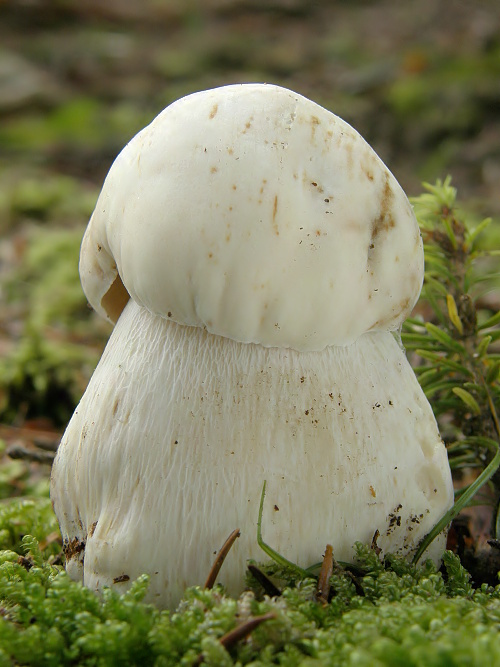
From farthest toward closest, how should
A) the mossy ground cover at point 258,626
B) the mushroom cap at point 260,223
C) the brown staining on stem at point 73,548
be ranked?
the brown staining on stem at point 73,548 → the mushroom cap at point 260,223 → the mossy ground cover at point 258,626

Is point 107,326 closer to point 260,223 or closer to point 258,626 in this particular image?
point 260,223

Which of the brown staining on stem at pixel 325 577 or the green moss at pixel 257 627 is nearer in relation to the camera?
the green moss at pixel 257 627

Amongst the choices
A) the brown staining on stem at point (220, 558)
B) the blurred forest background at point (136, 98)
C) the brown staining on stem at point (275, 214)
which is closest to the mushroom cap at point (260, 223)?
the brown staining on stem at point (275, 214)

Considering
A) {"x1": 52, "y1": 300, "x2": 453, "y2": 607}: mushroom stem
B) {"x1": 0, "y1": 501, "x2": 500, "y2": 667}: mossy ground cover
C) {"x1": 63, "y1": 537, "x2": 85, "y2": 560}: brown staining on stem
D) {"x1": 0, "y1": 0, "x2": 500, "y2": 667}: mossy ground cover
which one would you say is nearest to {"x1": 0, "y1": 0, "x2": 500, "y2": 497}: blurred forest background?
{"x1": 0, "y1": 0, "x2": 500, "y2": 667}: mossy ground cover

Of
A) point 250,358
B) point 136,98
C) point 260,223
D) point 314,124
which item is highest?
point 136,98

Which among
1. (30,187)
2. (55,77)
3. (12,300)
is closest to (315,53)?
(55,77)

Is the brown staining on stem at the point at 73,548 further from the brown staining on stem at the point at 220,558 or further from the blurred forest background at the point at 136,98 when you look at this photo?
the blurred forest background at the point at 136,98

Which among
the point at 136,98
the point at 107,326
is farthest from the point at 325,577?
the point at 136,98

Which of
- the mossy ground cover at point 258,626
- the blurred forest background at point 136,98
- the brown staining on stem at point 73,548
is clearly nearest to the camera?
the mossy ground cover at point 258,626
